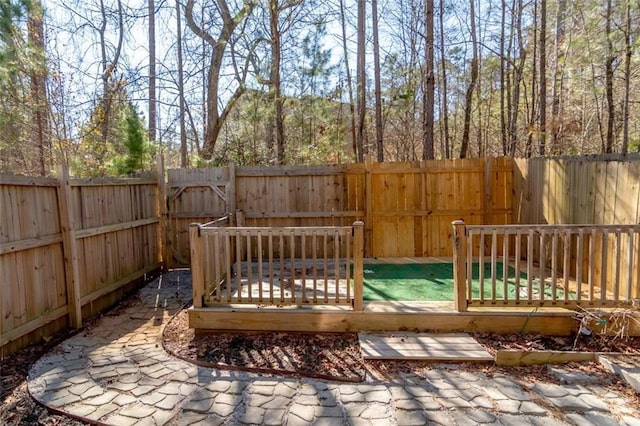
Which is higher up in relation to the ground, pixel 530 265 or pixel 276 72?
pixel 276 72

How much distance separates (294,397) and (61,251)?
2951mm

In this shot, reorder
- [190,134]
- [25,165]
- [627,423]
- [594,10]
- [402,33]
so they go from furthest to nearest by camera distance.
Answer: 1. [190,134]
2. [402,33]
3. [25,165]
4. [594,10]
5. [627,423]

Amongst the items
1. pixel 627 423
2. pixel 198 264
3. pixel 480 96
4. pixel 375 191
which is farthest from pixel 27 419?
pixel 480 96

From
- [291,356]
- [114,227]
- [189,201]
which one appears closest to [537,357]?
[291,356]

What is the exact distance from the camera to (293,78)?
8.89 meters

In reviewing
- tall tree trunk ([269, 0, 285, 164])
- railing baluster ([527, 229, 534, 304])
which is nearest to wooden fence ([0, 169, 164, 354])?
tall tree trunk ([269, 0, 285, 164])

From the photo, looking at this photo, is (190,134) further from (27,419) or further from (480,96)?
(27,419)

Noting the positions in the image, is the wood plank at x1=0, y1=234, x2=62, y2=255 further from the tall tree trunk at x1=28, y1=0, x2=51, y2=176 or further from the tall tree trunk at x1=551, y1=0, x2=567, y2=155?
the tall tree trunk at x1=551, y1=0, x2=567, y2=155

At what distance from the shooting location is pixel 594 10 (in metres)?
6.02

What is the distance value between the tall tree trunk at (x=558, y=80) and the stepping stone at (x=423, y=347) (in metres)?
6.32

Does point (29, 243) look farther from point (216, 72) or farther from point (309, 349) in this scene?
point (216, 72)

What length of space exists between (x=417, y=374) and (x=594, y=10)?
658 centimetres

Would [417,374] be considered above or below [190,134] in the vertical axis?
below

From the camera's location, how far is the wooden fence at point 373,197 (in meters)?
5.95
